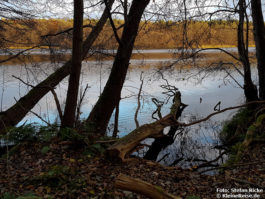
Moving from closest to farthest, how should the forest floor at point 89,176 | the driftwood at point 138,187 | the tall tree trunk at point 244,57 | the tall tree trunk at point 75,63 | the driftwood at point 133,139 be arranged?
the driftwood at point 138,187 < the forest floor at point 89,176 < the driftwood at point 133,139 < the tall tree trunk at point 75,63 < the tall tree trunk at point 244,57

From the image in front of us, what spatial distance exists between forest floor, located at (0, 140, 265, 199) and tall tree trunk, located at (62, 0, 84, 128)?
→ 2.04 ft

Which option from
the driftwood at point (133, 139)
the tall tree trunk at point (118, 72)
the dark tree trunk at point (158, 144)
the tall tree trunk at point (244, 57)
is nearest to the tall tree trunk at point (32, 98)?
the tall tree trunk at point (118, 72)

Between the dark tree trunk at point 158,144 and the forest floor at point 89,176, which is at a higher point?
the forest floor at point 89,176

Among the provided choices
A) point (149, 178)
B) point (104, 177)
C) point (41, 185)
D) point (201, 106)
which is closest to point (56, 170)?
point (41, 185)

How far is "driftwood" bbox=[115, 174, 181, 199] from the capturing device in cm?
254

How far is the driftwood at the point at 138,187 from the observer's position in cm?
254

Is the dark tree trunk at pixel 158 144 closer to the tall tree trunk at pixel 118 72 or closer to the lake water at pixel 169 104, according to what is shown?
the lake water at pixel 169 104

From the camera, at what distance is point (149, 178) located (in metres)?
3.58

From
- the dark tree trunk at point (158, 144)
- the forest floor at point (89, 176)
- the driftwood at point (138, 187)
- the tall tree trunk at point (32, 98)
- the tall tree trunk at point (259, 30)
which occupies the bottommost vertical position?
Answer: the dark tree trunk at point (158, 144)

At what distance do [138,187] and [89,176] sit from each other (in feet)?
3.69

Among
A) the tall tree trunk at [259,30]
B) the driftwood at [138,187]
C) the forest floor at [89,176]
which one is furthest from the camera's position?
the tall tree trunk at [259,30]

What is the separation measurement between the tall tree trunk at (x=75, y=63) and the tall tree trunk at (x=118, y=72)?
0.75 meters

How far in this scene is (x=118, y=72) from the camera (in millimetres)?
5668

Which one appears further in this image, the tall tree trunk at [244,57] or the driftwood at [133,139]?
the tall tree trunk at [244,57]
